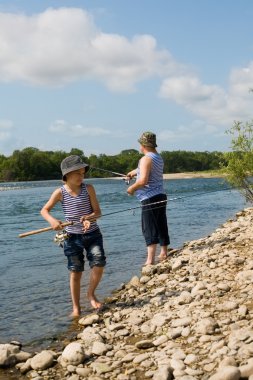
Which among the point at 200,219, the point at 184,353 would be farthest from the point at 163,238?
the point at 200,219

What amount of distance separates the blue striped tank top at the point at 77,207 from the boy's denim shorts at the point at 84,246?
0.31ft

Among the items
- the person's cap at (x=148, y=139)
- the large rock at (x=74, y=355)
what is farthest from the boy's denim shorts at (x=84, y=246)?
the person's cap at (x=148, y=139)

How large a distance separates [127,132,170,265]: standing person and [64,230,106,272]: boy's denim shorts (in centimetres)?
163

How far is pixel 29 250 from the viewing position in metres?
12.6

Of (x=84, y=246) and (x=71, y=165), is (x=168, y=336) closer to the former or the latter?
(x=84, y=246)

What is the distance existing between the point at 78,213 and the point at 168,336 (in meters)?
2.07

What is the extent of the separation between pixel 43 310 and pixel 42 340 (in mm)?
1158

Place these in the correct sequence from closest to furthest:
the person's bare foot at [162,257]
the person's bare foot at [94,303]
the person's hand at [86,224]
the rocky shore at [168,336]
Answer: the rocky shore at [168,336]
the person's hand at [86,224]
the person's bare foot at [94,303]
the person's bare foot at [162,257]

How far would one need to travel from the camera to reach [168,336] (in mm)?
4922

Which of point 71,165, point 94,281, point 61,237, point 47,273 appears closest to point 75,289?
point 94,281

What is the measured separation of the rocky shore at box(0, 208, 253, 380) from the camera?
13.6ft

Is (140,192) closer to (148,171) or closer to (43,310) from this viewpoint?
(148,171)

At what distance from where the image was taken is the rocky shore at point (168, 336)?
13.6ft

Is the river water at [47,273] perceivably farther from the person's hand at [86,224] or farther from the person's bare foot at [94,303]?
the person's hand at [86,224]
